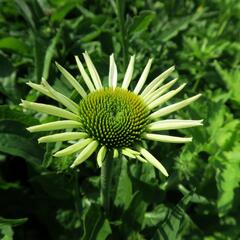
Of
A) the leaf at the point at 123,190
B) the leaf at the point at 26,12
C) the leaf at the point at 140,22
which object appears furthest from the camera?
the leaf at the point at 26,12

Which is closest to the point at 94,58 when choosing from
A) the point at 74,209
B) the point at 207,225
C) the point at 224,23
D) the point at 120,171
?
the point at 120,171

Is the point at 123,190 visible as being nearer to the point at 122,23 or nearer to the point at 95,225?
the point at 95,225

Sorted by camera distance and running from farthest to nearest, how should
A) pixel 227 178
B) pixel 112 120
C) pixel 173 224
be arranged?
pixel 227 178 < pixel 173 224 < pixel 112 120

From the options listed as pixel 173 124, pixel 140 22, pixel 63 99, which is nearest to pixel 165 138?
pixel 173 124

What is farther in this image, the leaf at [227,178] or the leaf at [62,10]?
the leaf at [62,10]

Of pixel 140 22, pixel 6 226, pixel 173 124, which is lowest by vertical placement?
pixel 6 226

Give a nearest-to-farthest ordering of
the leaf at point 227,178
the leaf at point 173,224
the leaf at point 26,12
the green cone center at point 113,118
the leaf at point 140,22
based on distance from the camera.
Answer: the green cone center at point 113,118, the leaf at point 173,224, the leaf at point 227,178, the leaf at point 140,22, the leaf at point 26,12

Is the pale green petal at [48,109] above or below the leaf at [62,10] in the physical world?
below

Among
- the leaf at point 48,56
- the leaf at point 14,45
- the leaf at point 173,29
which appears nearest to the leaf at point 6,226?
the leaf at point 48,56

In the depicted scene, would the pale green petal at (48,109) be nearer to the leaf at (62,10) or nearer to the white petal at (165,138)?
the white petal at (165,138)
